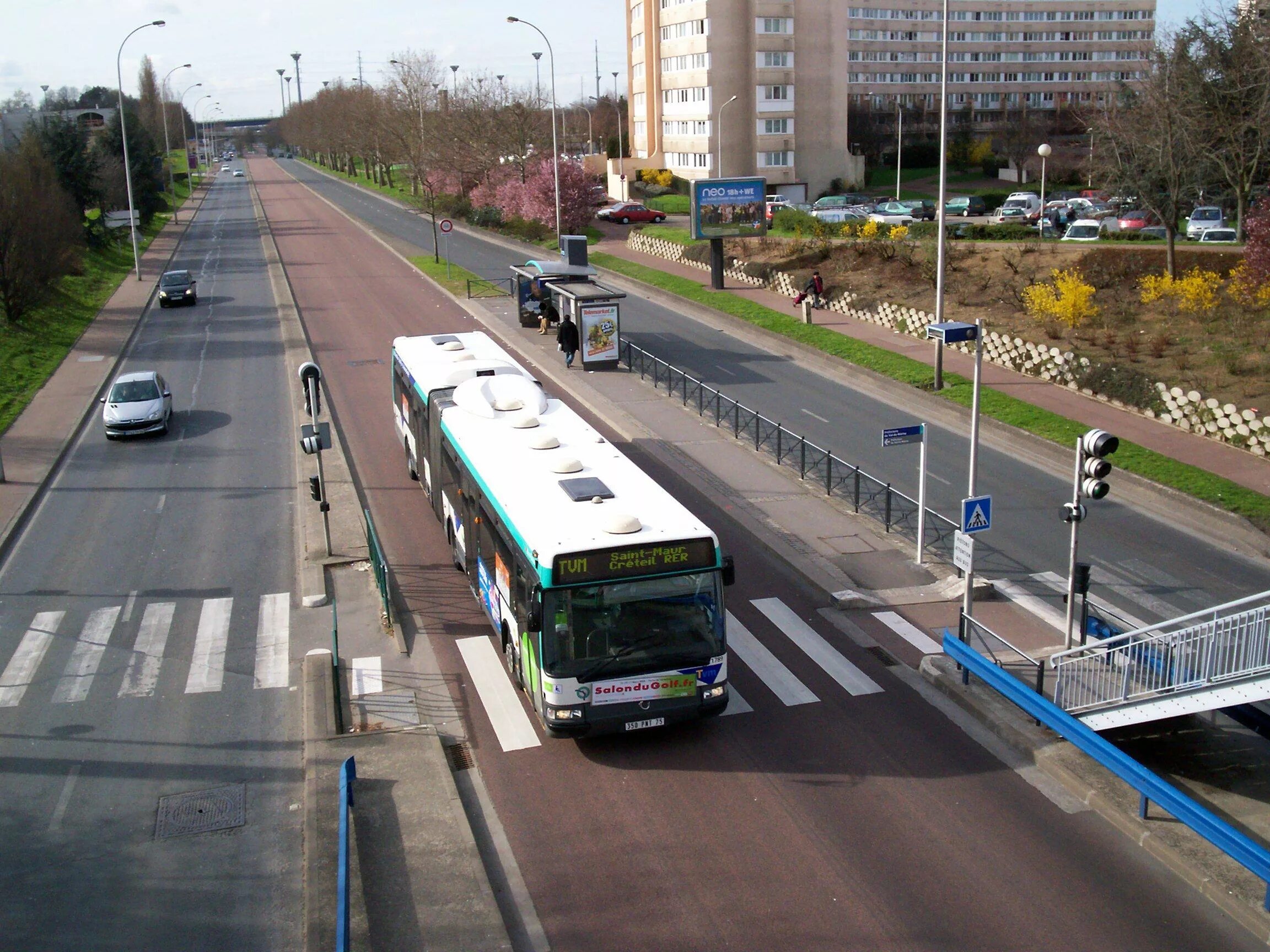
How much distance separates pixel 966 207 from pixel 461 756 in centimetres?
6303

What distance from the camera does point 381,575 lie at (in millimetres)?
16781

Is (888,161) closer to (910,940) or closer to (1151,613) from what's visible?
(1151,613)

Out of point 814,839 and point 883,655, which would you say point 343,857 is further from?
point 883,655

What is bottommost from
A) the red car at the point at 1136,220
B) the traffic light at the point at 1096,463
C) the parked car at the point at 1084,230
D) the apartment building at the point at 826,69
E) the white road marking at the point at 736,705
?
the white road marking at the point at 736,705

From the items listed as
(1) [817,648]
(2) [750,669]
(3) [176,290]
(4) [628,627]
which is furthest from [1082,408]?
(3) [176,290]

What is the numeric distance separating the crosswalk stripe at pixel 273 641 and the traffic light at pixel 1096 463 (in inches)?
424

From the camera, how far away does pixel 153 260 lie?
60031mm

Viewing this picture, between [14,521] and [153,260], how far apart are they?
43163 millimetres

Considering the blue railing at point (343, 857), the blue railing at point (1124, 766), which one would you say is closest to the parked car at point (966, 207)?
the blue railing at point (1124, 766)

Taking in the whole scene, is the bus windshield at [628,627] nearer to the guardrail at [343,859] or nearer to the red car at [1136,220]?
the guardrail at [343,859]

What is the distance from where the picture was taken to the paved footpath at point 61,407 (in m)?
23.0

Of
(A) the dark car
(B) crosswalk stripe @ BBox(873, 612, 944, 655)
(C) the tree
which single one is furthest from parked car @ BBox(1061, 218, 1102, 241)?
(C) the tree

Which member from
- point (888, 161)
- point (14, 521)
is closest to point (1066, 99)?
point (888, 161)

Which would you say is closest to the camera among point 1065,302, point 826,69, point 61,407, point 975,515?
point 975,515
